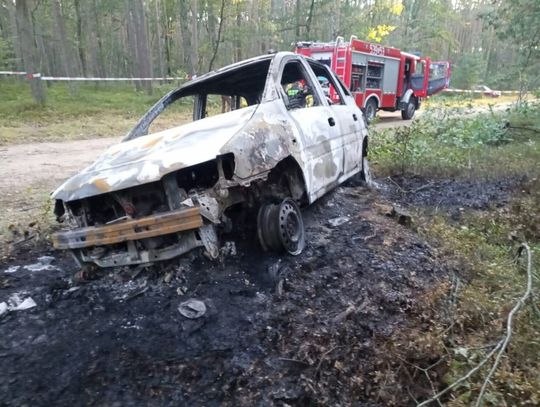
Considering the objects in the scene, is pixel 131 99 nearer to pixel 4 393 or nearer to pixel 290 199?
pixel 290 199

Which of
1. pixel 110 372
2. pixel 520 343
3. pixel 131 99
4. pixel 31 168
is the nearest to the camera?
pixel 110 372

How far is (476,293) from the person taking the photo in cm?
323

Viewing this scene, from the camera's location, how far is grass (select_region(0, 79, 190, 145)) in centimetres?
1088

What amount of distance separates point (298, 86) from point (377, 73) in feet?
32.6

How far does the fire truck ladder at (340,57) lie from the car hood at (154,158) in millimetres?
9297

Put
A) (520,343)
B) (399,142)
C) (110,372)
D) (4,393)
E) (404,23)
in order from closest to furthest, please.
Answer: (4,393)
(110,372)
(520,343)
(399,142)
(404,23)

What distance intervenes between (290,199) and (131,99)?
16.7 metres

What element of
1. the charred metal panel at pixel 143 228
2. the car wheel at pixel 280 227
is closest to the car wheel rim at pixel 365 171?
the car wheel at pixel 280 227

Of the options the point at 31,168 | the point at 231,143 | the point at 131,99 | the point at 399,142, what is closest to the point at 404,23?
the point at 131,99

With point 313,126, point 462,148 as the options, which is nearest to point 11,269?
point 313,126

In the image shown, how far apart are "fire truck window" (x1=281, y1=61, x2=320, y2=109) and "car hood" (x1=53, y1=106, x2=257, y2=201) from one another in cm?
86

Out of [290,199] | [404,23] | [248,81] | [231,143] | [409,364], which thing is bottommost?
[409,364]

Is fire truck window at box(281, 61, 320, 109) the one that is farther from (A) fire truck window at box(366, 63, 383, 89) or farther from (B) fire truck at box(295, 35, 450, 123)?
(A) fire truck window at box(366, 63, 383, 89)

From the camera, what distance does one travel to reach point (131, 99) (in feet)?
61.1
